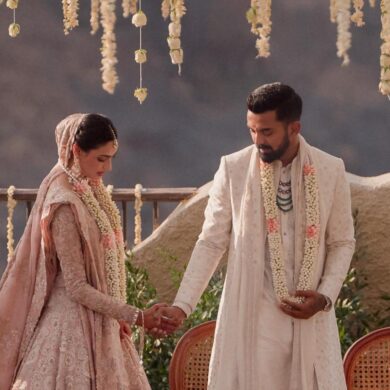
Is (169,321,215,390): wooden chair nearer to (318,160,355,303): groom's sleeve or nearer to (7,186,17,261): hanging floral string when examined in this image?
(318,160,355,303): groom's sleeve

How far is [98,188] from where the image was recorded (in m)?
4.97

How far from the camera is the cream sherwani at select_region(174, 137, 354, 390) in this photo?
15.2 ft

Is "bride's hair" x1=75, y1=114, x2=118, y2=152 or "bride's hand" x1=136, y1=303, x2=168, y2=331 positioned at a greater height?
"bride's hair" x1=75, y1=114, x2=118, y2=152

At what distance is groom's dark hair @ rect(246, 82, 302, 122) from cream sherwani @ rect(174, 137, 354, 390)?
0.51 feet

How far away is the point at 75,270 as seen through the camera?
4727 mm

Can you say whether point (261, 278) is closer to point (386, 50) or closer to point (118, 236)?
point (118, 236)

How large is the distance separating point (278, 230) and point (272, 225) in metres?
0.03

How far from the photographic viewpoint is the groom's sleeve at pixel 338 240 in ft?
15.4

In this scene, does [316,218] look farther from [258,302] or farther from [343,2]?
[343,2]

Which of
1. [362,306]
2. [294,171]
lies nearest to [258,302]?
[294,171]

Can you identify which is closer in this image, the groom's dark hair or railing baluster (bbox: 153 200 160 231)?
the groom's dark hair

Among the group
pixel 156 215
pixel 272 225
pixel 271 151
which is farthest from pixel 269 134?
pixel 156 215

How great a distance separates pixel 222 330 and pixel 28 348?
2.31ft

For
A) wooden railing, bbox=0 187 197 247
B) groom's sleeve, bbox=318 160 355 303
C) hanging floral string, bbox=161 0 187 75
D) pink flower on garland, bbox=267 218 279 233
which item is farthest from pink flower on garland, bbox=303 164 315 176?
wooden railing, bbox=0 187 197 247
